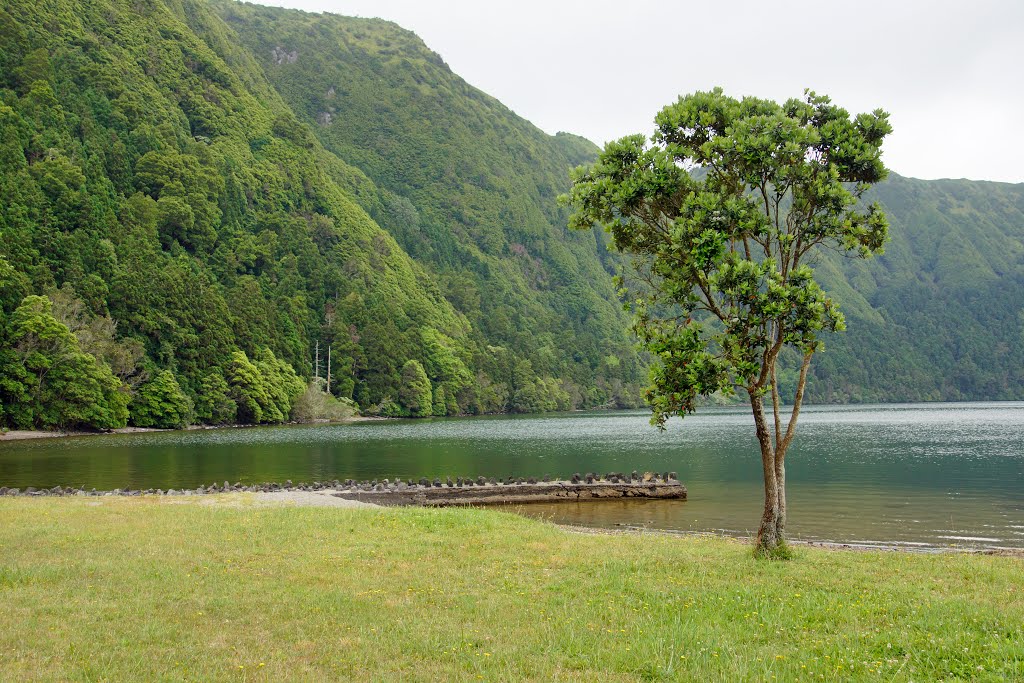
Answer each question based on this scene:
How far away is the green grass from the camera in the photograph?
1041 cm

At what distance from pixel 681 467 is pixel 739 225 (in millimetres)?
48661

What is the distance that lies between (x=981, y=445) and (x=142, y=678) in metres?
92.4

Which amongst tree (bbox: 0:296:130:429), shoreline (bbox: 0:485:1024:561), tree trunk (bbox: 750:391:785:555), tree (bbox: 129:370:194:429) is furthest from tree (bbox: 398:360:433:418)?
tree trunk (bbox: 750:391:785:555)

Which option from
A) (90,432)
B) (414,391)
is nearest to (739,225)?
(90,432)

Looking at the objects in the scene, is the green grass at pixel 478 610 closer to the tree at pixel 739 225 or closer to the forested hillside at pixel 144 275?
the tree at pixel 739 225

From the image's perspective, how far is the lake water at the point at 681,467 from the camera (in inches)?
1462

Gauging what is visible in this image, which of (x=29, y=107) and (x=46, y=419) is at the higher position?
(x=29, y=107)

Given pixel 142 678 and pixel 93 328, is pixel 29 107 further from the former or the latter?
pixel 142 678

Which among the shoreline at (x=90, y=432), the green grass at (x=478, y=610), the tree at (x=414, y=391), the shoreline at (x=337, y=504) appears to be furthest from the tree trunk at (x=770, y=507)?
the tree at (x=414, y=391)

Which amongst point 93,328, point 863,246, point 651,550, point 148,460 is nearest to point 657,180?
point 863,246

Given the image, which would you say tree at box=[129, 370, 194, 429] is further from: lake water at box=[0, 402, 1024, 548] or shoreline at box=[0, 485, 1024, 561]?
shoreline at box=[0, 485, 1024, 561]

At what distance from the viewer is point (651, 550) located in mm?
21250

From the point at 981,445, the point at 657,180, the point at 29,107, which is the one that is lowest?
the point at 981,445

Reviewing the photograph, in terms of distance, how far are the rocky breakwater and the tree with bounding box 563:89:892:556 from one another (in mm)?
25002
